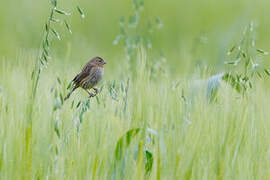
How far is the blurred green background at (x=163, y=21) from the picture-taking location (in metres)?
5.87

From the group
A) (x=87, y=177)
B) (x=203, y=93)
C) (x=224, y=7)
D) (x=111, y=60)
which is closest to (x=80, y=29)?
(x=111, y=60)

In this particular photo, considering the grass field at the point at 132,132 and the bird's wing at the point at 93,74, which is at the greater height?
the bird's wing at the point at 93,74

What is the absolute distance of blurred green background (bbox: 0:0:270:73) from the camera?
5.87 metres

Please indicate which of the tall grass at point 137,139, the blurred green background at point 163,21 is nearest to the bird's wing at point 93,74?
the tall grass at point 137,139

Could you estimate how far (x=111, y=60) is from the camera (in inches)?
234

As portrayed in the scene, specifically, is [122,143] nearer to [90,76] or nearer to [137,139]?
[137,139]

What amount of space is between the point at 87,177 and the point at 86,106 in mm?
236

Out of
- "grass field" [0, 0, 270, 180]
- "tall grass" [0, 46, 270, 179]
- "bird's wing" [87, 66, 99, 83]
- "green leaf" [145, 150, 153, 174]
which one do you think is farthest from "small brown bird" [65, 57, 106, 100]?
"green leaf" [145, 150, 153, 174]

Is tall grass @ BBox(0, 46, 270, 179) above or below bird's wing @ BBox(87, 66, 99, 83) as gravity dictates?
below

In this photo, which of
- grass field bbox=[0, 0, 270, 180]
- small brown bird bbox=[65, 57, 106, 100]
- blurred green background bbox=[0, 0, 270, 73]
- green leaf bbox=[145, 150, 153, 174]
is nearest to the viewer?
grass field bbox=[0, 0, 270, 180]

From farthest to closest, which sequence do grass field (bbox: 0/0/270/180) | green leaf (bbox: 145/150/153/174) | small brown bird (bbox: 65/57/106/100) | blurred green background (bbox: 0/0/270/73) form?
blurred green background (bbox: 0/0/270/73)
small brown bird (bbox: 65/57/106/100)
green leaf (bbox: 145/150/153/174)
grass field (bbox: 0/0/270/180)

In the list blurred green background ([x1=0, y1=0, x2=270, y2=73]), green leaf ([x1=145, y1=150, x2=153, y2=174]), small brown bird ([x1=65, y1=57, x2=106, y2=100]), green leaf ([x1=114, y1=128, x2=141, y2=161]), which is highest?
blurred green background ([x1=0, y1=0, x2=270, y2=73])

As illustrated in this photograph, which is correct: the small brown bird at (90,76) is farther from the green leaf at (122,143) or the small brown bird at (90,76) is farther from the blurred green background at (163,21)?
the blurred green background at (163,21)

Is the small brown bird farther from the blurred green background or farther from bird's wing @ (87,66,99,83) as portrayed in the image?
the blurred green background
